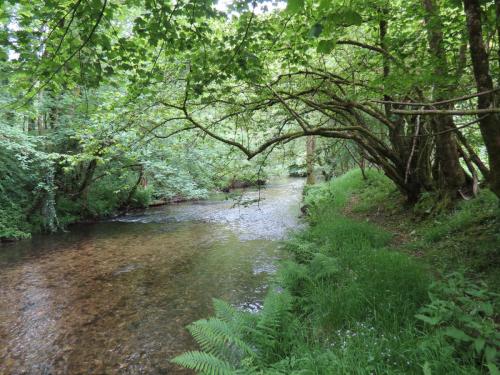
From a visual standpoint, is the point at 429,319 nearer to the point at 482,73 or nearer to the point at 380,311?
the point at 380,311

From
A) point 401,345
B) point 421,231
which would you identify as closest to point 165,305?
point 401,345

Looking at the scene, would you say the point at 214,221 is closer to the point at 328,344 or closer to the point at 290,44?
the point at 290,44

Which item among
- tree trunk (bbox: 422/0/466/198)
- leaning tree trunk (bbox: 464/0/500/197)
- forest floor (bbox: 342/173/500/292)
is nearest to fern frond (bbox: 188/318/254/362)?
forest floor (bbox: 342/173/500/292)

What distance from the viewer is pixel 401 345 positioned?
2838 millimetres

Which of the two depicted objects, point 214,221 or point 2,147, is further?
point 214,221

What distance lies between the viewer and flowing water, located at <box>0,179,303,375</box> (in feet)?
14.7

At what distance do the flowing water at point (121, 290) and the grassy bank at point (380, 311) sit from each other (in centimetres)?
124

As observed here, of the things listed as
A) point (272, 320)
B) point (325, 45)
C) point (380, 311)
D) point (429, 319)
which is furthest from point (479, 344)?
point (325, 45)

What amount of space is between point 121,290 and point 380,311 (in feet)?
18.0

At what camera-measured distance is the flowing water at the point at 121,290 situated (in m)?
4.49

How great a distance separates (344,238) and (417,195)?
2.81m

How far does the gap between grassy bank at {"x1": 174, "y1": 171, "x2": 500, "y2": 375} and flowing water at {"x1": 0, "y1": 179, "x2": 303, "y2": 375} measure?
1242 mm

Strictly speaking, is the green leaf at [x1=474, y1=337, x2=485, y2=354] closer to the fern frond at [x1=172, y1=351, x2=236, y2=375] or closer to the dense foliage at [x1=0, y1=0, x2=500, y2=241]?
the dense foliage at [x1=0, y1=0, x2=500, y2=241]

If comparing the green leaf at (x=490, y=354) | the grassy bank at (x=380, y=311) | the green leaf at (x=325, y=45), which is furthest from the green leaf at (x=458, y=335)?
the green leaf at (x=325, y=45)
